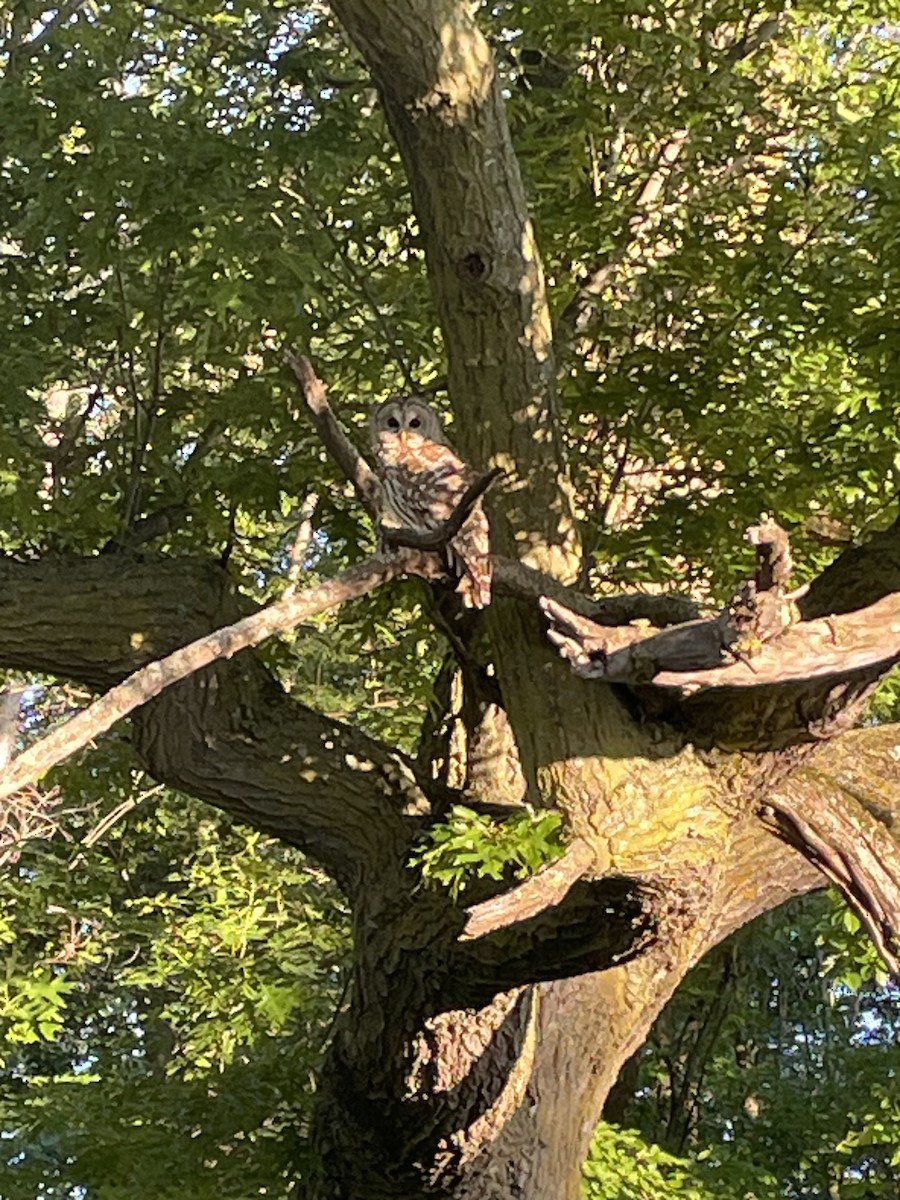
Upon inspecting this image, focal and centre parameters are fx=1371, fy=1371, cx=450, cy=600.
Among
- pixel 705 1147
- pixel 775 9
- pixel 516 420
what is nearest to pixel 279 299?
pixel 516 420

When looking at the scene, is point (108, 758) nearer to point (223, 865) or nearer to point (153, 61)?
point (223, 865)

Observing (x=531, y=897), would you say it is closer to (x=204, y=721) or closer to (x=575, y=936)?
(x=575, y=936)

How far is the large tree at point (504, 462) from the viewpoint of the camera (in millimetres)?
2432

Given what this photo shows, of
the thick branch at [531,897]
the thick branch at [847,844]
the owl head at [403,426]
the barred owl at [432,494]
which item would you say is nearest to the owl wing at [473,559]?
the barred owl at [432,494]

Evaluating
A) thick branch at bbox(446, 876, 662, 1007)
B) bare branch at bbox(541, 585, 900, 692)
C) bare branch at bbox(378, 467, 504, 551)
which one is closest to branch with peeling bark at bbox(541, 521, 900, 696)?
bare branch at bbox(541, 585, 900, 692)

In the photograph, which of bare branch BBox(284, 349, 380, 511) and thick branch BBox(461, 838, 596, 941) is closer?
Answer: thick branch BBox(461, 838, 596, 941)

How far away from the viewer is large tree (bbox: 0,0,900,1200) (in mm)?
2432

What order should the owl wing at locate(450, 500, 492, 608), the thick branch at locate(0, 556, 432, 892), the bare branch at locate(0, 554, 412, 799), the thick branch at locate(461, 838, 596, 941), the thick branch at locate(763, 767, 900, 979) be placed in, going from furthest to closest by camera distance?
the thick branch at locate(0, 556, 432, 892) → the thick branch at locate(763, 767, 900, 979) → the owl wing at locate(450, 500, 492, 608) → the thick branch at locate(461, 838, 596, 941) → the bare branch at locate(0, 554, 412, 799)

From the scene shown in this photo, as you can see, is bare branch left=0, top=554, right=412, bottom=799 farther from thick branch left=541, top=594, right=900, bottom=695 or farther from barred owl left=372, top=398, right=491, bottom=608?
thick branch left=541, top=594, right=900, bottom=695

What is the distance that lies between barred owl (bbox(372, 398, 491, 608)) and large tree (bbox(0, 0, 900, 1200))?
92 mm

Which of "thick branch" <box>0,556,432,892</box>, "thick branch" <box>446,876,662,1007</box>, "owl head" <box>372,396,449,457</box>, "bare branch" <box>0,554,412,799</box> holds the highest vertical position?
"owl head" <box>372,396,449,457</box>

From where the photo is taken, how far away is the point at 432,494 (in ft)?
7.93

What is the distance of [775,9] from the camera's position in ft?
9.60

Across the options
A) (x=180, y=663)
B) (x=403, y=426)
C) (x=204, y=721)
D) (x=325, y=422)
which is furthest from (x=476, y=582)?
(x=204, y=721)
